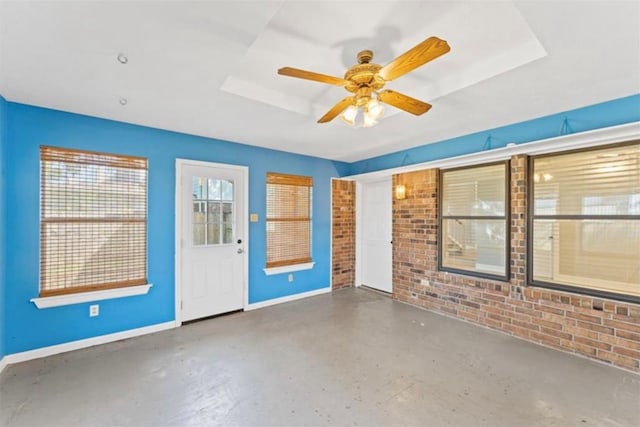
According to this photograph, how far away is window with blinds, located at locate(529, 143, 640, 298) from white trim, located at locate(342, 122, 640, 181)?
0.16 meters

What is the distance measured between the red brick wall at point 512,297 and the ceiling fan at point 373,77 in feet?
6.78

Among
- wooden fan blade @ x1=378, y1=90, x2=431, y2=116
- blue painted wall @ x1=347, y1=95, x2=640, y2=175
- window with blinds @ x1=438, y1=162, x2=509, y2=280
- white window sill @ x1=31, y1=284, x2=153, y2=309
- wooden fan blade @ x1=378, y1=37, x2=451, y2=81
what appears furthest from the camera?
window with blinds @ x1=438, y1=162, x2=509, y2=280

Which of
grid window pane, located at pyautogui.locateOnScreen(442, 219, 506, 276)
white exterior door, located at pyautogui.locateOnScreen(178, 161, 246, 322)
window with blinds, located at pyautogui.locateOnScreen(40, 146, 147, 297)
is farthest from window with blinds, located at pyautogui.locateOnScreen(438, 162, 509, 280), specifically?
window with blinds, located at pyautogui.locateOnScreen(40, 146, 147, 297)

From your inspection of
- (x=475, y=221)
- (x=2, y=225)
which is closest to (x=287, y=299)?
(x=475, y=221)

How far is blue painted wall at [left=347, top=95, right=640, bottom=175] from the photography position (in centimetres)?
259

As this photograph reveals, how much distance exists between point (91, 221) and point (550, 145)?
489 centimetres

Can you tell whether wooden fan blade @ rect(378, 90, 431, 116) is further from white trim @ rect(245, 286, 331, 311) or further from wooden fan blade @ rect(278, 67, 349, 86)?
white trim @ rect(245, 286, 331, 311)

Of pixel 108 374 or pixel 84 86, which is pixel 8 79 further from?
pixel 108 374

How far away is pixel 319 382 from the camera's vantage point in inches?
92.0

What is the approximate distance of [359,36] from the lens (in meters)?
1.91

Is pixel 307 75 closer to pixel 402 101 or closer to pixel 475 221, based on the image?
pixel 402 101

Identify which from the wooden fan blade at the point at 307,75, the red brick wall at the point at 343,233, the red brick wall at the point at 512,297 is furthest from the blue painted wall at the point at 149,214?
the wooden fan blade at the point at 307,75

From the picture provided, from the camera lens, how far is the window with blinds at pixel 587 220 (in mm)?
2619

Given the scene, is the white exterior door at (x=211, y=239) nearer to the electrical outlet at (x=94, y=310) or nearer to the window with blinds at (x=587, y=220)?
the electrical outlet at (x=94, y=310)
